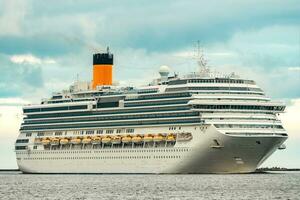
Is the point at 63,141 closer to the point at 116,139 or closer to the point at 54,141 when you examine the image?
the point at 54,141

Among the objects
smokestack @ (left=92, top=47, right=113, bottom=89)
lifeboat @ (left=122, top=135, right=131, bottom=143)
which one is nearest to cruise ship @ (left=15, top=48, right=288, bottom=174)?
lifeboat @ (left=122, top=135, right=131, bottom=143)

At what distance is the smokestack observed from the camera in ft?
514

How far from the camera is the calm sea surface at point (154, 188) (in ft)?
324

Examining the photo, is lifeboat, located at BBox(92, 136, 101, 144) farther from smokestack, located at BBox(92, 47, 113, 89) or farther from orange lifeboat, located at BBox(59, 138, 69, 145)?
smokestack, located at BBox(92, 47, 113, 89)

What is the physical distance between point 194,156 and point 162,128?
6873mm

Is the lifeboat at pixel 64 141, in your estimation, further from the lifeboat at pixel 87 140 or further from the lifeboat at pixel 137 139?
the lifeboat at pixel 137 139

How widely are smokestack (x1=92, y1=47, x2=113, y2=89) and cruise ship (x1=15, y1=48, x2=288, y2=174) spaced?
7.51 ft

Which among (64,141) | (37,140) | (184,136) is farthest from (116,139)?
(37,140)

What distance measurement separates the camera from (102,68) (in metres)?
158

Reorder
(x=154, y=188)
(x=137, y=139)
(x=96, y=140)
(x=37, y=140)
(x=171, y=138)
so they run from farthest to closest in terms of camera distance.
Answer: (x=37, y=140), (x=96, y=140), (x=137, y=139), (x=171, y=138), (x=154, y=188)

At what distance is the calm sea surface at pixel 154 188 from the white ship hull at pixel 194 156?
197 cm

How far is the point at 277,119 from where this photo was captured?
134 m

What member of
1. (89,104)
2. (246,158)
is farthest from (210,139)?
(89,104)

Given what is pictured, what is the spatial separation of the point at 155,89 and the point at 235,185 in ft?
92.9
